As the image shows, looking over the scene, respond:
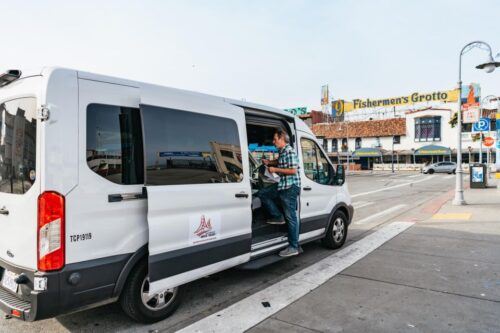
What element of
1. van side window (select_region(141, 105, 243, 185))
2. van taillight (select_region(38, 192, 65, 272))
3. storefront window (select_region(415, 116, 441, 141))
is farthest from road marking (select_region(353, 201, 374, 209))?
storefront window (select_region(415, 116, 441, 141))

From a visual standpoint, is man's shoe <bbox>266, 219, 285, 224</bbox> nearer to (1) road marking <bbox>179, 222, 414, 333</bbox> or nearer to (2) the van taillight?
(1) road marking <bbox>179, 222, 414, 333</bbox>

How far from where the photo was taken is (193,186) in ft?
12.1

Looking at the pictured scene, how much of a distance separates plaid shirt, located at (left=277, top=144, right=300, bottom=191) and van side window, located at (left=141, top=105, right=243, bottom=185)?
3.21ft

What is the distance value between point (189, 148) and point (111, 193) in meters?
0.98

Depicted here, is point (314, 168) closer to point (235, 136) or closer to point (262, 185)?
point (262, 185)

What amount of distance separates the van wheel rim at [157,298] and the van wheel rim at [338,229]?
351 centimetres

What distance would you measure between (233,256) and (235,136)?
4.79ft

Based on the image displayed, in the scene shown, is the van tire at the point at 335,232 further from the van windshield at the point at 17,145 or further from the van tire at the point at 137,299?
the van windshield at the point at 17,145

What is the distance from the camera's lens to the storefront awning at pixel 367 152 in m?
53.1

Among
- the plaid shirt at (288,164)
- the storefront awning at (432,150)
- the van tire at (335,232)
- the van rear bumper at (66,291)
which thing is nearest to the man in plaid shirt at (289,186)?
the plaid shirt at (288,164)

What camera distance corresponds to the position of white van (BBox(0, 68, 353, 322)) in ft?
9.31

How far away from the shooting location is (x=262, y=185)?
19.0 ft

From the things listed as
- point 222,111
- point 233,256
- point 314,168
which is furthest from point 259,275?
point 222,111

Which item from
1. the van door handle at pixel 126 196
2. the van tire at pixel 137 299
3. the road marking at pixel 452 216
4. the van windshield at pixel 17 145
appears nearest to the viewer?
the van windshield at pixel 17 145
